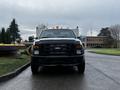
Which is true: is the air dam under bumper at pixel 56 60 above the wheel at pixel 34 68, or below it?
above

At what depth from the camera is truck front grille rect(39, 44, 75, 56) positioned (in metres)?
12.3

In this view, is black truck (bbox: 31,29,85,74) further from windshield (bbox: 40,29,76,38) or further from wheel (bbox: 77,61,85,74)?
windshield (bbox: 40,29,76,38)

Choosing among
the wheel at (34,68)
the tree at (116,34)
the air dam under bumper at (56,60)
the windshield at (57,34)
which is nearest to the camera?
the air dam under bumper at (56,60)

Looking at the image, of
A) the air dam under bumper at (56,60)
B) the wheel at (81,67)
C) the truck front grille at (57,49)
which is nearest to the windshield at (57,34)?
the wheel at (81,67)

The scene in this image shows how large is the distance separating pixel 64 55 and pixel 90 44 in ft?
435

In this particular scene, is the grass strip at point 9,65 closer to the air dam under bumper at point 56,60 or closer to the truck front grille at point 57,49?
the air dam under bumper at point 56,60

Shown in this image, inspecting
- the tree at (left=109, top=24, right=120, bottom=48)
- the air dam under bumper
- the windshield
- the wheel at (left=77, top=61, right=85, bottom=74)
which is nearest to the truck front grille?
the air dam under bumper

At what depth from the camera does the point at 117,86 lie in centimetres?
966

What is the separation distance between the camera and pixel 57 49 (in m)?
12.3

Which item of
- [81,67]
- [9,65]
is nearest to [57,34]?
[81,67]

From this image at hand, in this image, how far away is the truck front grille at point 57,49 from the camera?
12289mm

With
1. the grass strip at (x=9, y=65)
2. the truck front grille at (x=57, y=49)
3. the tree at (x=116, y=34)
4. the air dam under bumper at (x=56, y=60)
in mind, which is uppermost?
the tree at (x=116, y=34)

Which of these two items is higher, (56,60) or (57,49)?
(57,49)

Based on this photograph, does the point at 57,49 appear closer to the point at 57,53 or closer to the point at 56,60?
the point at 57,53
